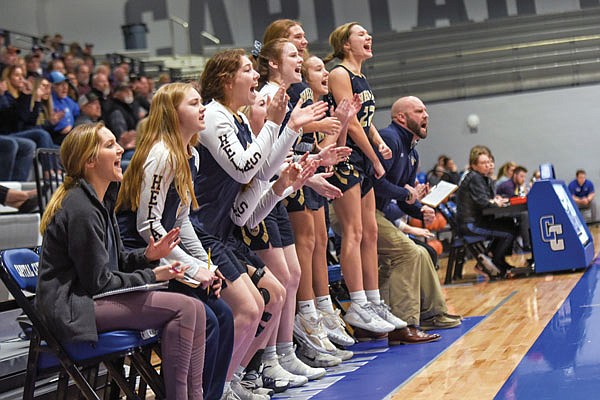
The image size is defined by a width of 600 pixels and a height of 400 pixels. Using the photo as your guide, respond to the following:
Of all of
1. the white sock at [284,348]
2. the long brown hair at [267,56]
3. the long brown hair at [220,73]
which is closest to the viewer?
the long brown hair at [220,73]

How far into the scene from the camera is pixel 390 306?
18.7ft

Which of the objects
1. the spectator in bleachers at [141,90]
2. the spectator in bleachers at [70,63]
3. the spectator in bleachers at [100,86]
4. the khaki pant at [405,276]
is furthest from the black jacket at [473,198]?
the spectator in bleachers at [70,63]

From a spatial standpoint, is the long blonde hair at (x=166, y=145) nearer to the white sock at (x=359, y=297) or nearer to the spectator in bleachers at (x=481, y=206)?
the white sock at (x=359, y=297)

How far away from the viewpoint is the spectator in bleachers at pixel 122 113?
10.2 metres

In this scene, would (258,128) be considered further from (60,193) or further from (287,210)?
(60,193)

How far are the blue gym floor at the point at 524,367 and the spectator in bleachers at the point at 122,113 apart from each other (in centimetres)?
547

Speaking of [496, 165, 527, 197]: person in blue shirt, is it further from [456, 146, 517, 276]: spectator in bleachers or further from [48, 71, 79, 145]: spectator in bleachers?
[48, 71, 79, 145]: spectator in bleachers

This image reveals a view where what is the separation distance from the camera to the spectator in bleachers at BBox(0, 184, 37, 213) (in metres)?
6.02

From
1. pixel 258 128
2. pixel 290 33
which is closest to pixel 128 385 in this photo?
pixel 258 128

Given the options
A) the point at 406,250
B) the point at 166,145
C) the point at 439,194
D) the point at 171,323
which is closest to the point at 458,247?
the point at 439,194

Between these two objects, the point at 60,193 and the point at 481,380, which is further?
the point at 481,380

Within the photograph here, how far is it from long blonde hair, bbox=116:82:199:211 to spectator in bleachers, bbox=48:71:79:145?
5.77 meters

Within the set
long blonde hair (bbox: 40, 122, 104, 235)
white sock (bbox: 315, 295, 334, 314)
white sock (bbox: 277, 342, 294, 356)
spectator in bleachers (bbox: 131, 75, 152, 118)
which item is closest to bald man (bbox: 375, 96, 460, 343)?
white sock (bbox: 315, 295, 334, 314)

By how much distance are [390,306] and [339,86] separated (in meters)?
1.45
